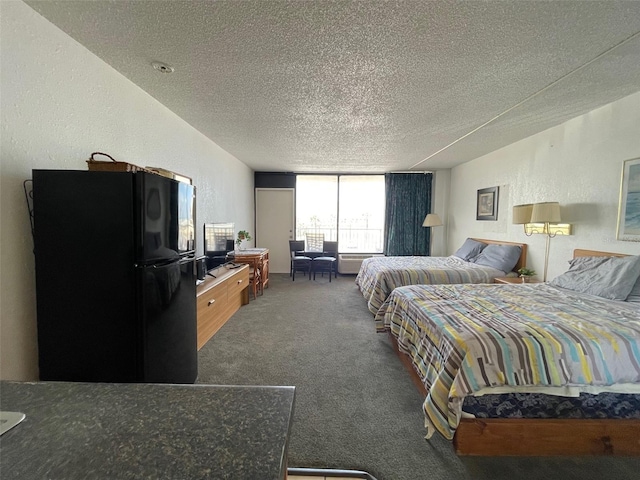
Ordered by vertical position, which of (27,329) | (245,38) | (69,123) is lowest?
(27,329)

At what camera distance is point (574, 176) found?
3.20 m

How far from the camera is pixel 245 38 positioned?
1.83 meters

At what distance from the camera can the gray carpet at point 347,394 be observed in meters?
1.59

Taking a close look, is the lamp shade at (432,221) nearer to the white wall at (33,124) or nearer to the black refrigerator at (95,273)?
the white wall at (33,124)

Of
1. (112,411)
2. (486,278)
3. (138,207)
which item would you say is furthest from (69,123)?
(486,278)

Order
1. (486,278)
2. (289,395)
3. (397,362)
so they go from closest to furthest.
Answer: (289,395), (397,362), (486,278)

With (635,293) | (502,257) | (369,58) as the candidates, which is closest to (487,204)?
(502,257)

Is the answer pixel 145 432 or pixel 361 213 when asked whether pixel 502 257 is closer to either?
pixel 361 213

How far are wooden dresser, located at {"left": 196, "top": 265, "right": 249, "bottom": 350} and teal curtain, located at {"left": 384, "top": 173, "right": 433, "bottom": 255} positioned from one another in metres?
3.76

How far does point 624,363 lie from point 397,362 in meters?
1.59

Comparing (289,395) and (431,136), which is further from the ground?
(431,136)

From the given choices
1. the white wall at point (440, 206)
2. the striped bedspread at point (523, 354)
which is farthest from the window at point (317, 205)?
the striped bedspread at point (523, 354)

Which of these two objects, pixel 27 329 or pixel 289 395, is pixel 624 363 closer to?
pixel 289 395

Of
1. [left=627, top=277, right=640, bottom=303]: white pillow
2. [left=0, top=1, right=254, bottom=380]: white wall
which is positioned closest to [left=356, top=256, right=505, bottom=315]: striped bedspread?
[left=627, top=277, right=640, bottom=303]: white pillow
